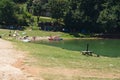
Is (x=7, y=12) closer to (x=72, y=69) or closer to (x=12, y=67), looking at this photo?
(x=72, y=69)

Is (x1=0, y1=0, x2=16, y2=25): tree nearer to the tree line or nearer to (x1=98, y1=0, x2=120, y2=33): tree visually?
the tree line

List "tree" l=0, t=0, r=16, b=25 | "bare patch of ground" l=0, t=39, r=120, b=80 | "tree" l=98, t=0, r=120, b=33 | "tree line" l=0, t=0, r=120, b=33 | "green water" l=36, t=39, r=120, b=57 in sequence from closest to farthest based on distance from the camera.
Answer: "bare patch of ground" l=0, t=39, r=120, b=80
"green water" l=36, t=39, r=120, b=57
"tree" l=0, t=0, r=16, b=25
"tree line" l=0, t=0, r=120, b=33
"tree" l=98, t=0, r=120, b=33

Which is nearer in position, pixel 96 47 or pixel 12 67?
pixel 12 67

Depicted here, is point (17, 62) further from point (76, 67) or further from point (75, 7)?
point (75, 7)

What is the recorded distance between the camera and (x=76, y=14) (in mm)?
97750

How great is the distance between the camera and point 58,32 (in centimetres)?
9438

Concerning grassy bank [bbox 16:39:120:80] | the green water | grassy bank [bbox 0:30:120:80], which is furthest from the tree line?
grassy bank [bbox 16:39:120:80]

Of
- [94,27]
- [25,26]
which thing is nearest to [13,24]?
[25,26]

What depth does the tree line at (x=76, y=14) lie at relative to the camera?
95750 mm

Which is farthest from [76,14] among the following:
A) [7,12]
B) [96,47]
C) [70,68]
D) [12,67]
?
[12,67]

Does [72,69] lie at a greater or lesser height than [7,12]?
greater

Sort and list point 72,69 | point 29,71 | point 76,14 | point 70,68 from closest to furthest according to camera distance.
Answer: point 29,71
point 72,69
point 70,68
point 76,14

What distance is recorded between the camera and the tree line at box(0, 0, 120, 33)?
95.8m

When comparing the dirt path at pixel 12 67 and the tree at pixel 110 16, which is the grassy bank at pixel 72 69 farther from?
the tree at pixel 110 16
